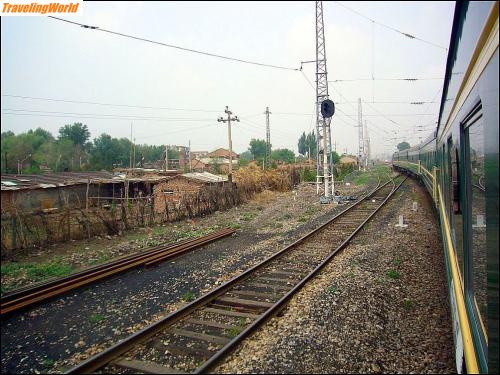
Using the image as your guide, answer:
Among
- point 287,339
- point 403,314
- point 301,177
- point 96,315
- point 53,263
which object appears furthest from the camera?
point 301,177

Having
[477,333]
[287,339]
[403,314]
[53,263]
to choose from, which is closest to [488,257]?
[477,333]

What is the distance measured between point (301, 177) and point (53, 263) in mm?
29016

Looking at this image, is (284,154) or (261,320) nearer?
(261,320)

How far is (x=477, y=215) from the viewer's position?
85.0 inches

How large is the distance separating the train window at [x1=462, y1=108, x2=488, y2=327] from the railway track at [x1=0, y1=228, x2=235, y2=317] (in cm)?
669

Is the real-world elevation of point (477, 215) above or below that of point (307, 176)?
below

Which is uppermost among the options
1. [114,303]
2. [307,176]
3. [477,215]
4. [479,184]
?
[307,176]

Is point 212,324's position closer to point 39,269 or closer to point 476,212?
point 476,212

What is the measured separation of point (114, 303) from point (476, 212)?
5997mm

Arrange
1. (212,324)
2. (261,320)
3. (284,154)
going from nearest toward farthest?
(261,320) < (212,324) < (284,154)

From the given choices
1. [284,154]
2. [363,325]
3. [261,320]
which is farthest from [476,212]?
[284,154]

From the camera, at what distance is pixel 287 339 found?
4652 millimetres

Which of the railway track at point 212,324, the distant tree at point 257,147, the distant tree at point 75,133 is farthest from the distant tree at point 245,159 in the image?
the railway track at point 212,324

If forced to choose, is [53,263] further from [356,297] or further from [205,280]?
[356,297]
